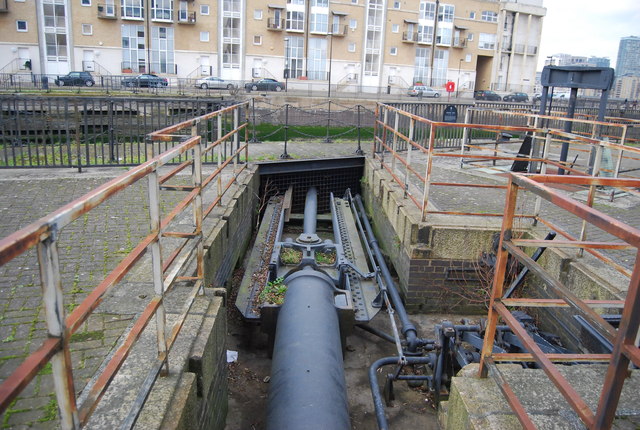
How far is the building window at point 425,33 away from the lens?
6200 centimetres

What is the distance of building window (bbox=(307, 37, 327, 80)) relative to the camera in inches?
2258

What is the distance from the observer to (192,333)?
376 cm

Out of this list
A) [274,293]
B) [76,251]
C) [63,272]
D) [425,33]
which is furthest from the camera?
[425,33]

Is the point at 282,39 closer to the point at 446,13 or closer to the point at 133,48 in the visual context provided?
the point at 133,48

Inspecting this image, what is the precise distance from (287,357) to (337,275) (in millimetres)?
2941

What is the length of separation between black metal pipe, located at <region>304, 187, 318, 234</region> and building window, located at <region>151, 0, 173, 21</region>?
46.9m

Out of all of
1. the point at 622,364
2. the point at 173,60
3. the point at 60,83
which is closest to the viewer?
the point at 622,364

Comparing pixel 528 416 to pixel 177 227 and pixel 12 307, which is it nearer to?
pixel 12 307

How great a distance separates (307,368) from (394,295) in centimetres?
323

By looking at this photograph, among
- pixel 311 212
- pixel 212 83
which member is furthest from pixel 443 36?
pixel 311 212

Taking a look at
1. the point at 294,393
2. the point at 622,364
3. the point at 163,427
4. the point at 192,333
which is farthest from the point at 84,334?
the point at 622,364

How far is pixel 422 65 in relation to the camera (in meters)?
63.0

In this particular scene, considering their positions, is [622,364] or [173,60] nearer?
[622,364]

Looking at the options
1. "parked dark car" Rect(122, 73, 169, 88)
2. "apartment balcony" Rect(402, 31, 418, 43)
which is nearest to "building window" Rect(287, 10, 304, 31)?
"apartment balcony" Rect(402, 31, 418, 43)
